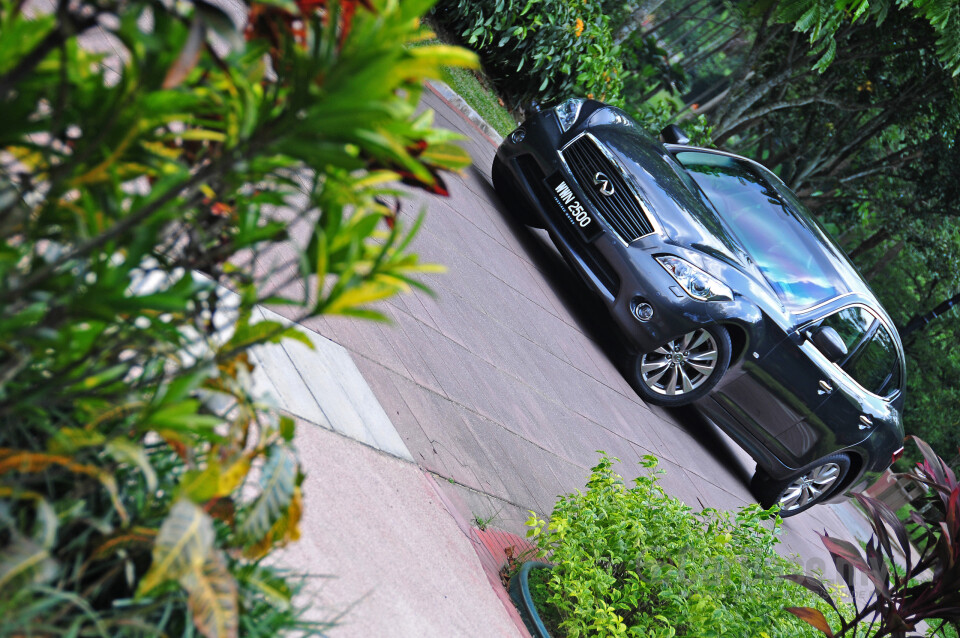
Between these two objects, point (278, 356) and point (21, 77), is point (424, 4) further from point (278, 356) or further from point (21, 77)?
point (278, 356)

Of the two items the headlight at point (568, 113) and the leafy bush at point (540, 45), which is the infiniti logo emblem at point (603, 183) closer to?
the headlight at point (568, 113)

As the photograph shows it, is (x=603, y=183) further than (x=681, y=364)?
No

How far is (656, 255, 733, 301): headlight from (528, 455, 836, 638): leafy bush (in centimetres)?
289

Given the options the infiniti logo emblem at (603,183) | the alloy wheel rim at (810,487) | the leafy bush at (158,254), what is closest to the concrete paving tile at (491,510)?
the leafy bush at (158,254)

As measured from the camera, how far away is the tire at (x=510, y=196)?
8.42 meters

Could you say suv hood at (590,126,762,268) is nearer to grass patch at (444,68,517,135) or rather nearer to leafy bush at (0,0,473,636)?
grass patch at (444,68,517,135)

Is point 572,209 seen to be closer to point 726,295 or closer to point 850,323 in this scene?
point 726,295

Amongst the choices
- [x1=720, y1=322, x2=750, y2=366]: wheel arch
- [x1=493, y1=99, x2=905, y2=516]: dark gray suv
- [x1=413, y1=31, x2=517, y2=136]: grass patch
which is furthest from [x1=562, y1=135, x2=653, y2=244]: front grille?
[x1=413, y1=31, x2=517, y2=136]: grass patch

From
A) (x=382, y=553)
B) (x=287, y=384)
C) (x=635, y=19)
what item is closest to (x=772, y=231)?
(x=287, y=384)

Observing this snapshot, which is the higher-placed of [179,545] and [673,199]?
[179,545]

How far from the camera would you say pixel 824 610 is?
474 centimetres

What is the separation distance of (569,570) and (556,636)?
332 mm

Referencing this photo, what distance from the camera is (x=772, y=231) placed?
794 centimetres

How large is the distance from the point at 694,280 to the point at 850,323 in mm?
1736
